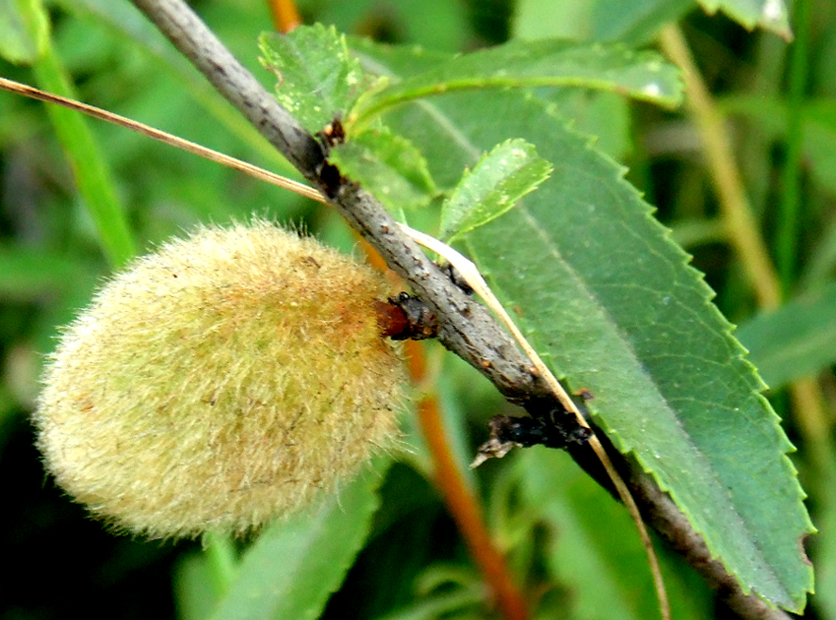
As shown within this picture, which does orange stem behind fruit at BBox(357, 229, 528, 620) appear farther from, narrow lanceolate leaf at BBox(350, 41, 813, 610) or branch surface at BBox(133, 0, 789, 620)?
branch surface at BBox(133, 0, 789, 620)

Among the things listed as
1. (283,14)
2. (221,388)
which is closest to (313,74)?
(221,388)

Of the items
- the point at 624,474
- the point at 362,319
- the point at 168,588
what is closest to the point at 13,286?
the point at 168,588

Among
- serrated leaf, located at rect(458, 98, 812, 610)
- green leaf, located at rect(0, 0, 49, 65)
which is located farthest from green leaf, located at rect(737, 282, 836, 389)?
A: green leaf, located at rect(0, 0, 49, 65)

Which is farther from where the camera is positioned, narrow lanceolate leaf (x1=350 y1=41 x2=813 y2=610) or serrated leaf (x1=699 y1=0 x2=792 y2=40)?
serrated leaf (x1=699 y1=0 x2=792 y2=40)

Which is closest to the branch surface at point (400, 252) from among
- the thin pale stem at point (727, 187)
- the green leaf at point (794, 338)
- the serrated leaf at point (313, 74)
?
the serrated leaf at point (313, 74)

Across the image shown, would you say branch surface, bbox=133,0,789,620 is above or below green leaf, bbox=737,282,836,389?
above

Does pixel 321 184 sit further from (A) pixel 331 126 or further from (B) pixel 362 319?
(B) pixel 362 319

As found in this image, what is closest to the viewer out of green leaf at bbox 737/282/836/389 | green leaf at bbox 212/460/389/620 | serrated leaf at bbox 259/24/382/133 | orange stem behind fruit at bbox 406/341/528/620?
serrated leaf at bbox 259/24/382/133
